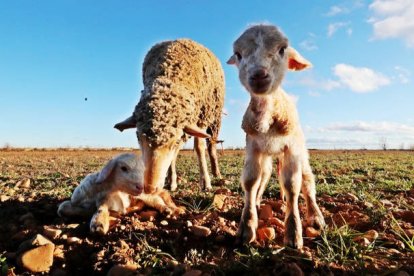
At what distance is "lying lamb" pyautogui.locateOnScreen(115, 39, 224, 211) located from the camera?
254 inches

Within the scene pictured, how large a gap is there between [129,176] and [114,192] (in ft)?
0.98

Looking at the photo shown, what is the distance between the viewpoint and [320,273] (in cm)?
349

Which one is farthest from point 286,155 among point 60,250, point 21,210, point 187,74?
point 187,74

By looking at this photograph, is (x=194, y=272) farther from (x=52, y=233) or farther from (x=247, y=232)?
(x=52, y=233)

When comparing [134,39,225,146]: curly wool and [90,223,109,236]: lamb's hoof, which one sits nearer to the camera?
[90,223,109,236]: lamb's hoof

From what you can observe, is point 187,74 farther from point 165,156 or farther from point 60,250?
point 60,250

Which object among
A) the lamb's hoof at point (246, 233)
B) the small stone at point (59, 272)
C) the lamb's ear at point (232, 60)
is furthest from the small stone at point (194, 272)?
the lamb's ear at point (232, 60)

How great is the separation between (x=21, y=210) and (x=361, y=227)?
14.2 feet

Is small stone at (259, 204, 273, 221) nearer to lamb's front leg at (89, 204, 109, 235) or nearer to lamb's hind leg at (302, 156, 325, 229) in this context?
lamb's hind leg at (302, 156, 325, 229)

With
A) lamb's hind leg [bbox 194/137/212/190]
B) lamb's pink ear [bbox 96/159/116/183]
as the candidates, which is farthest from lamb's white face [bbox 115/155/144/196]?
lamb's hind leg [bbox 194/137/212/190]

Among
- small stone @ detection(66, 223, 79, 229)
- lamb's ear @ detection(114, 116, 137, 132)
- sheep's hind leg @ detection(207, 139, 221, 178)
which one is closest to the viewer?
small stone @ detection(66, 223, 79, 229)

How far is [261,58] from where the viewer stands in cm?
420

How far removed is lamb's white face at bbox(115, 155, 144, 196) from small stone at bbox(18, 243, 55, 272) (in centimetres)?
142

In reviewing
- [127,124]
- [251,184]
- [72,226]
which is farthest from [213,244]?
[127,124]
